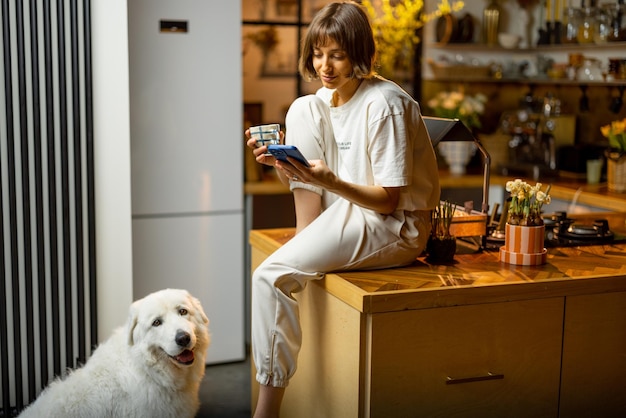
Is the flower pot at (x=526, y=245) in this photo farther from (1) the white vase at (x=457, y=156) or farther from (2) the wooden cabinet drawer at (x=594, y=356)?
(1) the white vase at (x=457, y=156)

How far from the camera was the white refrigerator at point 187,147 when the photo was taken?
12.2ft

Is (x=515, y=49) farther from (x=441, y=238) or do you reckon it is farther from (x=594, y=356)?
(x=594, y=356)

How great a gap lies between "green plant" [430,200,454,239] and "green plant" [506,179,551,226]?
19 centimetres

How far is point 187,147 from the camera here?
382cm

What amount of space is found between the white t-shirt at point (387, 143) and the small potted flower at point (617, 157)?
2047 millimetres

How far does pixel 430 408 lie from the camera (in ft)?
7.69

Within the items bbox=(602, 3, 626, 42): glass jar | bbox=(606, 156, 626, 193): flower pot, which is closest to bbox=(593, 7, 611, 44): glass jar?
bbox=(602, 3, 626, 42): glass jar

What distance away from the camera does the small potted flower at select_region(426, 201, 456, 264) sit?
2.61 meters

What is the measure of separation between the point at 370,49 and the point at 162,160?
5.26 feet

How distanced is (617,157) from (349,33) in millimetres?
2348

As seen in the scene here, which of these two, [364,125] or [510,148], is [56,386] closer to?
[364,125]

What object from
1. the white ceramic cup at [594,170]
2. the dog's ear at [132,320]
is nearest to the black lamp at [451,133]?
the dog's ear at [132,320]

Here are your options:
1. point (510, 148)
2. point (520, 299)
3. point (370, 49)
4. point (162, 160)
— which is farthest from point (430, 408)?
point (510, 148)

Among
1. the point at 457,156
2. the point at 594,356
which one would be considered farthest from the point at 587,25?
the point at 594,356
